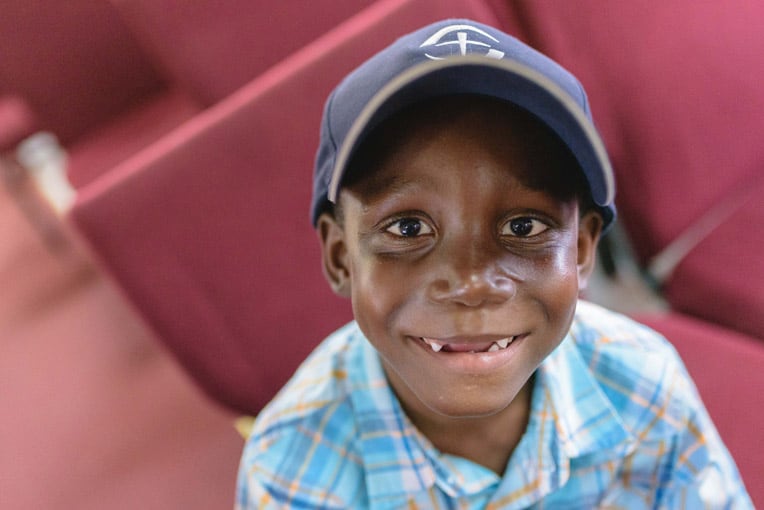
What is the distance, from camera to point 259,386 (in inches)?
34.6

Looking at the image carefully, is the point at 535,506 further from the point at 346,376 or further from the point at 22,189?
the point at 22,189

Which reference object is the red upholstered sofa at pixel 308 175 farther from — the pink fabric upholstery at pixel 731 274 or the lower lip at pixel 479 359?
the lower lip at pixel 479 359

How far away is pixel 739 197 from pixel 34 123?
167 cm

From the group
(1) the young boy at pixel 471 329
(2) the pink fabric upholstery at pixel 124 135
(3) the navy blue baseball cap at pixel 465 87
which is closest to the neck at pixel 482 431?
(1) the young boy at pixel 471 329

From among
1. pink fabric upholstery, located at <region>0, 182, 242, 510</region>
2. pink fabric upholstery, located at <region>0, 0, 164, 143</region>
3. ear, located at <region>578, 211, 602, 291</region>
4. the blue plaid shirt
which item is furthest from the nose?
pink fabric upholstery, located at <region>0, 0, 164, 143</region>

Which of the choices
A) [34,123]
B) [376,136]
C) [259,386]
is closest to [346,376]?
[259,386]

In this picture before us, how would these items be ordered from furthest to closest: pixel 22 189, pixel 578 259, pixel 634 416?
pixel 22 189 → pixel 634 416 → pixel 578 259

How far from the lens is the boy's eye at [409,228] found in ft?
1.59

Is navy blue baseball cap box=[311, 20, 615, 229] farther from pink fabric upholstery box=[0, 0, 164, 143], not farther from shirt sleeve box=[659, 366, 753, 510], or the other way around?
pink fabric upholstery box=[0, 0, 164, 143]

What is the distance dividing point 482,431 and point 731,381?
40 cm

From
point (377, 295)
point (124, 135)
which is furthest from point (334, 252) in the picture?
point (124, 135)

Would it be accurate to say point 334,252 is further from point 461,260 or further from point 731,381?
point 731,381

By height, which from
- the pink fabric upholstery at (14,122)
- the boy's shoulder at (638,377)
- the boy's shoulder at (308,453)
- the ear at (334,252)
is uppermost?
the pink fabric upholstery at (14,122)

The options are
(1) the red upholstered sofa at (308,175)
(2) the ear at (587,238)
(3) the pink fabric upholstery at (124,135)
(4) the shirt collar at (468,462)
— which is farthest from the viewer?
(3) the pink fabric upholstery at (124,135)
